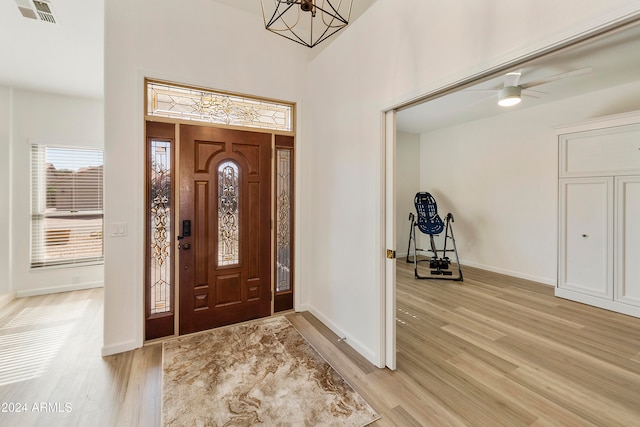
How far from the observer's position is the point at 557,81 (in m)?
3.40

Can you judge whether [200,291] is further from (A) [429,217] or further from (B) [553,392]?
(A) [429,217]

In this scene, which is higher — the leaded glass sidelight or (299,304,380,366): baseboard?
the leaded glass sidelight

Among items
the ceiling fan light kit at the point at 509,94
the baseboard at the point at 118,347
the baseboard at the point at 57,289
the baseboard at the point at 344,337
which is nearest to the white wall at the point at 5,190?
the baseboard at the point at 57,289

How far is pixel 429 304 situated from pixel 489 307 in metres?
0.72

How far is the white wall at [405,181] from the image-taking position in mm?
6199

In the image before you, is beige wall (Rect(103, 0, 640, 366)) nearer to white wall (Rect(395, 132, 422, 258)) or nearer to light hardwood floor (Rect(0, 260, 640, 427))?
light hardwood floor (Rect(0, 260, 640, 427))

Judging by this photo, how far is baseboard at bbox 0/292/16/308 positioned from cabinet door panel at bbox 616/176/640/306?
25.2ft

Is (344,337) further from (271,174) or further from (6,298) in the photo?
(6,298)

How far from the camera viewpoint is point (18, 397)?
1.90m

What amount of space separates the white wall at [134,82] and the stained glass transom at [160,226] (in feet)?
0.40

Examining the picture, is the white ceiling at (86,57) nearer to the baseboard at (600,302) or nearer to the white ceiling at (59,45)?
the white ceiling at (59,45)

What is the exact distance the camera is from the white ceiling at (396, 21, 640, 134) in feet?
8.70

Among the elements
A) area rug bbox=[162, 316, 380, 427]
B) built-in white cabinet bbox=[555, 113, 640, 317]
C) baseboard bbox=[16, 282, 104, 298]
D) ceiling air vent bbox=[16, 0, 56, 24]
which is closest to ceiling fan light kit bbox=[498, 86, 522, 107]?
built-in white cabinet bbox=[555, 113, 640, 317]

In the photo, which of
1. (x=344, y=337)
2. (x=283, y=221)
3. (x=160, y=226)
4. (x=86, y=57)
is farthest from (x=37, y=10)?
(x=344, y=337)
